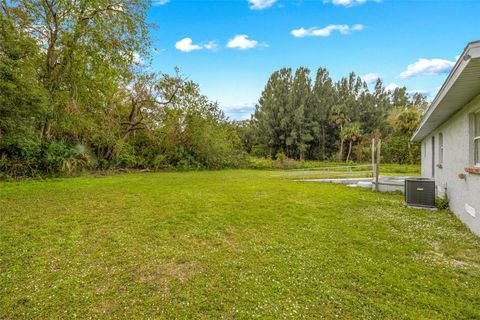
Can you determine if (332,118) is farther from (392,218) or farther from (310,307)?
(310,307)

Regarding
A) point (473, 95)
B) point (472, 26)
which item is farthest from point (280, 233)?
point (472, 26)

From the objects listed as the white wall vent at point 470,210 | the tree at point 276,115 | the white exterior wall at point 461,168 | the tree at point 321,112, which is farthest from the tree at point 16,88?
the tree at point 321,112

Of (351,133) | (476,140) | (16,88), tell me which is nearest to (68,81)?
(16,88)

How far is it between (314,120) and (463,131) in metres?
25.2

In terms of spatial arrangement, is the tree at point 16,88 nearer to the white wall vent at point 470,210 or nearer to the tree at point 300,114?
the white wall vent at point 470,210

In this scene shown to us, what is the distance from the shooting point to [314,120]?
29.2m

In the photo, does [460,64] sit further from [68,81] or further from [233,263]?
[68,81]

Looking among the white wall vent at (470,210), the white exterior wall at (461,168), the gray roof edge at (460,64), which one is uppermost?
the gray roof edge at (460,64)

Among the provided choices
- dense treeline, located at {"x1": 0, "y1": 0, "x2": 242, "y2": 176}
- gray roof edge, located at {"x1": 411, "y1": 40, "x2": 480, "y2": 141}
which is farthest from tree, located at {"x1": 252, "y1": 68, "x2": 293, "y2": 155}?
gray roof edge, located at {"x1": 411, "y1": 40, "x2": 480, "y2": 141}

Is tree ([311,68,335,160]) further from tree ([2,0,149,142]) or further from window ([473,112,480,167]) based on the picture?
window ([473,112,480,167])

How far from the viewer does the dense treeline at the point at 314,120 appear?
2789 cm

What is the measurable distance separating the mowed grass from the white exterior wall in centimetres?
40

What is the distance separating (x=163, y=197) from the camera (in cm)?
705

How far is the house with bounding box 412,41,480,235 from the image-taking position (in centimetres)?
312
